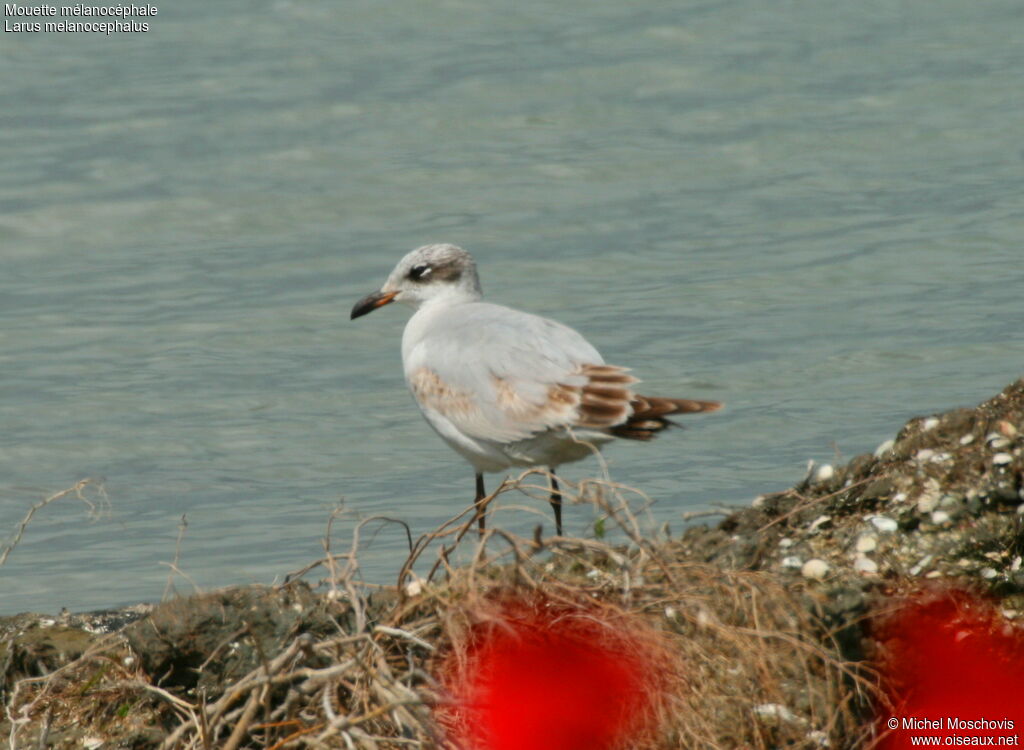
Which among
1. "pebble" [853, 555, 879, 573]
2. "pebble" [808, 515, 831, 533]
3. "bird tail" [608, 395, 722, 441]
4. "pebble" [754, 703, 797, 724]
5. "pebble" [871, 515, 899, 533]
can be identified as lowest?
"pebble" [754, 703, 797, 724]

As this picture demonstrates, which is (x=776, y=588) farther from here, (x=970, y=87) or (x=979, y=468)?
(x=970, y=87)

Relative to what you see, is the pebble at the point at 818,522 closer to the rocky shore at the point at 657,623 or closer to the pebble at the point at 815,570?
the rocky shore at the point at 657,623

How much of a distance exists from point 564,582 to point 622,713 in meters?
0.92

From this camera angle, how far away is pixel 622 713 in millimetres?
3795

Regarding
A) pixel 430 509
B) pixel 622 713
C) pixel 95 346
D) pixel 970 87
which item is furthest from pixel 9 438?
pixel 970 87

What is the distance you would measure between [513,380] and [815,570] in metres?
1.94

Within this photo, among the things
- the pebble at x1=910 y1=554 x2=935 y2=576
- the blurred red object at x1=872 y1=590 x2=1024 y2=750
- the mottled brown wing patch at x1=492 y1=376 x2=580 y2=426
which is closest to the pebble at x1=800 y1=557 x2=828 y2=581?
the pebble at x1=910 y1=554 x2=935 y2=576

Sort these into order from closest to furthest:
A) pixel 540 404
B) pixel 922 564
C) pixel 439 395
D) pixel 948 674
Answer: pixel 948 674 < pixel 922 564 < pixel 540 404 < pixel 439 395

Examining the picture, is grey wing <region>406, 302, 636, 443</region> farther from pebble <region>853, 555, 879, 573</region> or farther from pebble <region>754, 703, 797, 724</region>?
pebble <region>754, 703, 797, 724</region>

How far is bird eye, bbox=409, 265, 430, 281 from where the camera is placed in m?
8.41

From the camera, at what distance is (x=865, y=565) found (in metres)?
5.48

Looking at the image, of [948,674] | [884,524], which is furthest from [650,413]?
[948,674]

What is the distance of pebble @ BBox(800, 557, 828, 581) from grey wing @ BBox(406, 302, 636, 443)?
144 cm

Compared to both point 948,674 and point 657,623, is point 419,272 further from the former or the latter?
point 948,674
